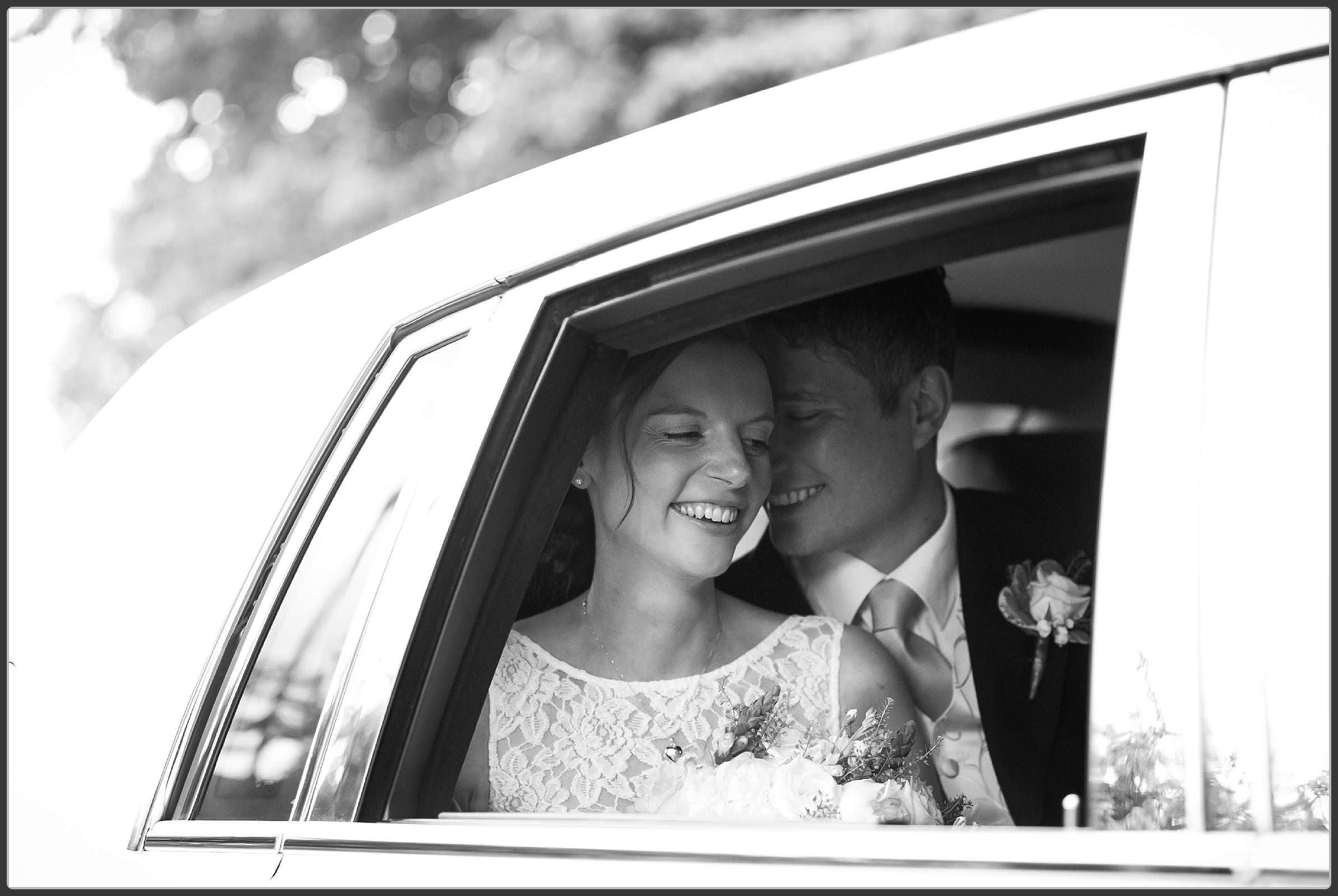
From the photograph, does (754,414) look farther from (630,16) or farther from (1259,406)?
(630,16)

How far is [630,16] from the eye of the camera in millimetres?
10047

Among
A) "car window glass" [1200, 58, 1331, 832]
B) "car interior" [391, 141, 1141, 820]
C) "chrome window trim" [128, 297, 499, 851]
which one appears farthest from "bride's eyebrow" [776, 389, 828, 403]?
"car window glass" [1200, 58, 1331, 832]

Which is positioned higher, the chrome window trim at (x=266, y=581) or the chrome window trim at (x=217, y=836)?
the chrome window trim at (x=266, y=581)

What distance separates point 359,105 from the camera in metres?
11.2

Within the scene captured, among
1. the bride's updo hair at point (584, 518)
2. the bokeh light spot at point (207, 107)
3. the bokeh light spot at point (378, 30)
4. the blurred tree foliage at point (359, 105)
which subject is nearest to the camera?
the bride's updo hair at point (584, 518)

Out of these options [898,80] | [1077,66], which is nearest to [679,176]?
[898,80]

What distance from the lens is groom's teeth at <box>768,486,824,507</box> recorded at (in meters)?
2.93

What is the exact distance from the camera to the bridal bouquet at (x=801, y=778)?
1.91 meters

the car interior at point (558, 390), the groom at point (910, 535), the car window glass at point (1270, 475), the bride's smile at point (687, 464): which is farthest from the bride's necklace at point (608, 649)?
the car window glass at point (1270, 475)

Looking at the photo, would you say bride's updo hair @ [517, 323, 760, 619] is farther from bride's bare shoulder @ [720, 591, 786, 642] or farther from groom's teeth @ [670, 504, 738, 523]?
bride's bare shoulder @ [720, 591, 786, 642]

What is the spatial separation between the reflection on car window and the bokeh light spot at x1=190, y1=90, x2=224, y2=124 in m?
10.8

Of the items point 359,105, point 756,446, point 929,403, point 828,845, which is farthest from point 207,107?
point 828,845

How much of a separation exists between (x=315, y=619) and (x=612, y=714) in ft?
2.72

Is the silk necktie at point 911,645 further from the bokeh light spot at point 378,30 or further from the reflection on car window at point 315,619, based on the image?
the bokeh light spot at point 378,30
